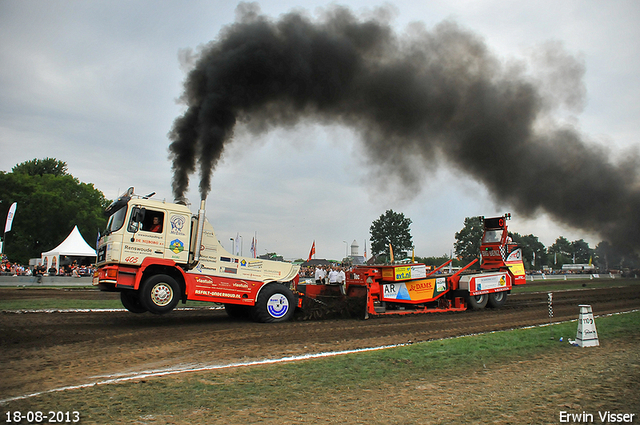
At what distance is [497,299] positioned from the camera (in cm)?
1633

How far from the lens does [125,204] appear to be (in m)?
10.1

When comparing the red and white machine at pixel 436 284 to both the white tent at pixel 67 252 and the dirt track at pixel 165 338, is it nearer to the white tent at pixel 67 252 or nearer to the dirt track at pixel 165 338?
the dirt track at pixel 165 338

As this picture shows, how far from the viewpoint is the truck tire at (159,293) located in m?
9.75

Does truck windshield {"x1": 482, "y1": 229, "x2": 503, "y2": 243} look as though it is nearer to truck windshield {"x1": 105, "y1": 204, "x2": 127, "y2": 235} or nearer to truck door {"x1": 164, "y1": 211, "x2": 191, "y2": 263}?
truck door {"x1": 164, "y1": 211, "x2": 191, "y2": 263}

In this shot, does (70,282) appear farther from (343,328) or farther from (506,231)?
(506,231)

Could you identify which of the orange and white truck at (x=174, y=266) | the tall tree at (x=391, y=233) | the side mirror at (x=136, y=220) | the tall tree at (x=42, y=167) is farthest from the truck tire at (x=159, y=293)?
the tall tree at (x=391, y=233)

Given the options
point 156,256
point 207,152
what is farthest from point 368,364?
point 207,152

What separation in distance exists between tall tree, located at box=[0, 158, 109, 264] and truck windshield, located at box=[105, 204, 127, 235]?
52.3 m

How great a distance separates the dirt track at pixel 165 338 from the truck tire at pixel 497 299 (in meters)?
2.44

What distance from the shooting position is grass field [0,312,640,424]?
4.19 meters

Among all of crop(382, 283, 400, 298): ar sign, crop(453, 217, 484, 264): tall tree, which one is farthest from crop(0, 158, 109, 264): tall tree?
crop(453, 217, 484, 264): tall tree

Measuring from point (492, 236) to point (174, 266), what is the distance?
12.8 metres

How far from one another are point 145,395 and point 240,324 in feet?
20.7

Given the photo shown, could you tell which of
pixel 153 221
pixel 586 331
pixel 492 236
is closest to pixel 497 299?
pixel 492 236
